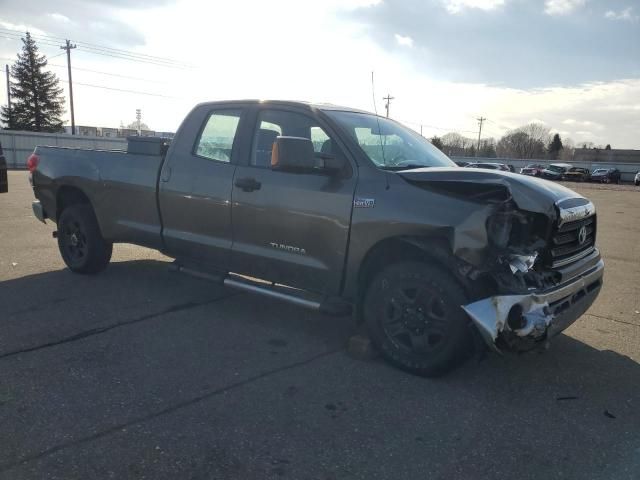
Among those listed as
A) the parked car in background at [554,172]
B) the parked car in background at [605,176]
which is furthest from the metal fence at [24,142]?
the parked car in background at [605,176]

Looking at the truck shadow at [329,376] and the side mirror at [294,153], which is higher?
the side mirror at [294,153]

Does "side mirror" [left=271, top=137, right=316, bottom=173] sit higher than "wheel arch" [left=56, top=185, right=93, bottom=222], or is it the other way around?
"side mirror" [left=271, top=137, right=316, bottom=173]

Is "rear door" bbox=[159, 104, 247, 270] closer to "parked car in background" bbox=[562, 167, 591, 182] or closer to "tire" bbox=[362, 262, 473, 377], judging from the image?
"tire" bbox=[362, 262, 473, 377]

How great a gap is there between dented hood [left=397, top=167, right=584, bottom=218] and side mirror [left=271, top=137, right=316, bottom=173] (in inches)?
28.9

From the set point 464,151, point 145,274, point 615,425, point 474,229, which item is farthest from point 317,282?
point 464,151

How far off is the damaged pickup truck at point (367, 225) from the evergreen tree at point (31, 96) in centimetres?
5844

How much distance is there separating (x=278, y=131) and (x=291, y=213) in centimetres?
89

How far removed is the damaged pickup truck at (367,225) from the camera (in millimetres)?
Result: 3570

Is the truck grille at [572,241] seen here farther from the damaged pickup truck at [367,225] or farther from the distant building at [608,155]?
the distant building at [608,155]

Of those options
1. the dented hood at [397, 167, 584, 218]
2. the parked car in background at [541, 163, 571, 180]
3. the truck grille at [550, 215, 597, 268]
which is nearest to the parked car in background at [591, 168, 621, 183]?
the parked car in background at [541, 163, 571, 180]

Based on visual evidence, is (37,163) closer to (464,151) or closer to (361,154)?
(361,154)

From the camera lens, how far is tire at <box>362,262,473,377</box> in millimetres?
3695

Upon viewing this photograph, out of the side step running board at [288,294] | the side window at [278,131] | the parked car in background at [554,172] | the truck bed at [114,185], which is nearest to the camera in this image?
the side step running board at [288,294]

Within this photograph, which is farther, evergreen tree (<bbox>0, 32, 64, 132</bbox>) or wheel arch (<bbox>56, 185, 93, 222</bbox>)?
evergreen tree (<bbox>0, 32, 64, 132</bbox>)
